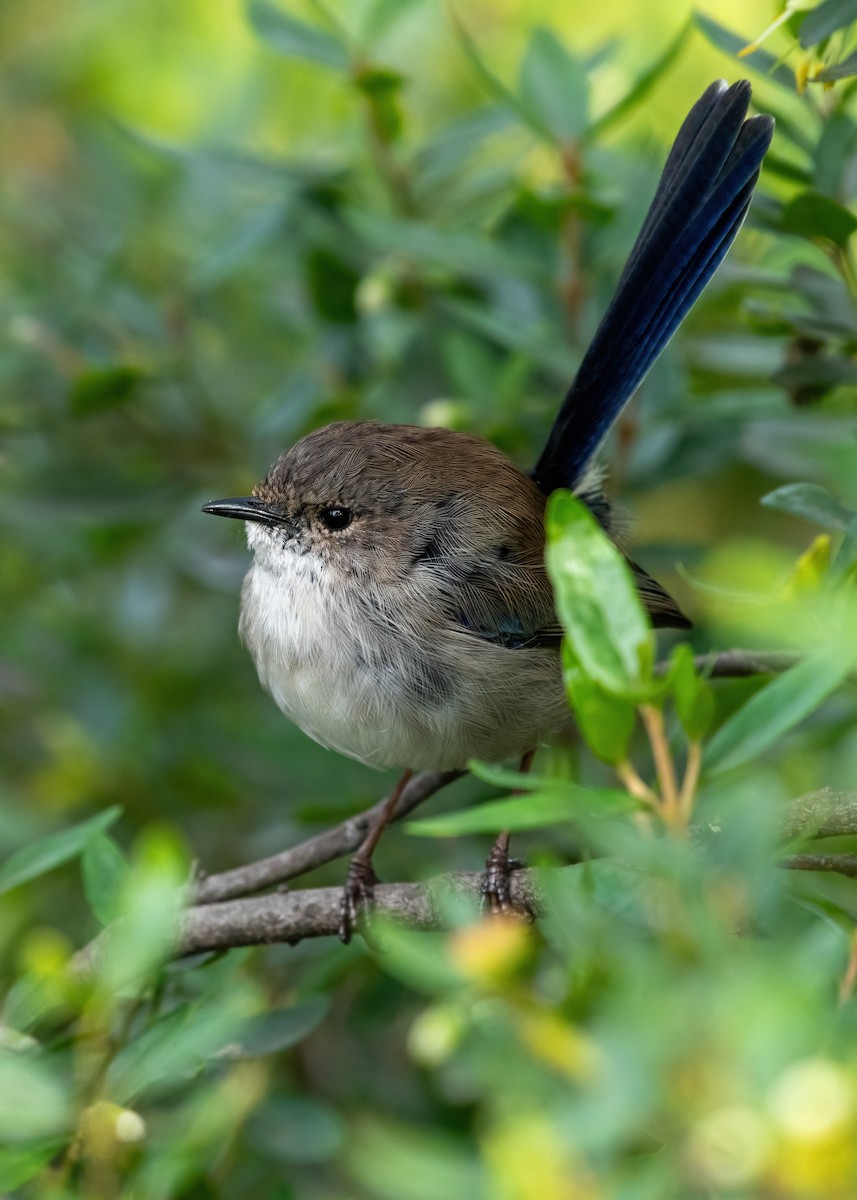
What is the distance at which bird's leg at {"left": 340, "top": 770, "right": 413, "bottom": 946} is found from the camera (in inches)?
112

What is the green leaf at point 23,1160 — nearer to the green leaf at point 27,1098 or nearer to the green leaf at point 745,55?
the green leaf at point 27,1098

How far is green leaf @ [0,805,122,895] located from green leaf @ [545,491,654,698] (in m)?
1.32

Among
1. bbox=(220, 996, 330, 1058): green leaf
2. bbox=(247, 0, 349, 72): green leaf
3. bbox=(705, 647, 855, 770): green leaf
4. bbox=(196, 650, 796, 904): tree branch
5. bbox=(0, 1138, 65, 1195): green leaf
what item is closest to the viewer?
bbox=(705, 647, 855, 770): green leaf

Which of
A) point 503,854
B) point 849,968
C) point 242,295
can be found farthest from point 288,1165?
point 242,295

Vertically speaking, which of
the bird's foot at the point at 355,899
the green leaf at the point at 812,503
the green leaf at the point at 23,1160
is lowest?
the green leaf at the point at 23,1160

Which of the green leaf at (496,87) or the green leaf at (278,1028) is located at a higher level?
the green leaf at (496,87)

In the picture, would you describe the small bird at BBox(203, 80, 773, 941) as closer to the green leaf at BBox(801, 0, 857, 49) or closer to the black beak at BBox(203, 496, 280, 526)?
the black beak at BBox(203, 496, 280, 526)

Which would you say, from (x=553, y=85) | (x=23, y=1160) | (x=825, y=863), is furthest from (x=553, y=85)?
(x=23, y=1160)

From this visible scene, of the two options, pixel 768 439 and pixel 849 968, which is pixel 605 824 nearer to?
pixel 849 968

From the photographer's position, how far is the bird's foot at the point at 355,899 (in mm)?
2818

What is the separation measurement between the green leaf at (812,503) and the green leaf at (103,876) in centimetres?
135

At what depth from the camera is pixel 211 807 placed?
4.08 m

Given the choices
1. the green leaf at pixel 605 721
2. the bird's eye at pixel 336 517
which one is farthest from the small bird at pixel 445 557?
the green leaf at pixel 605 721

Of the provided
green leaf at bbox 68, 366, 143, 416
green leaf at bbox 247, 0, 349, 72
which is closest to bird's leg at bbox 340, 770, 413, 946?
green leaf at bbox 68, 366, 143, 416
